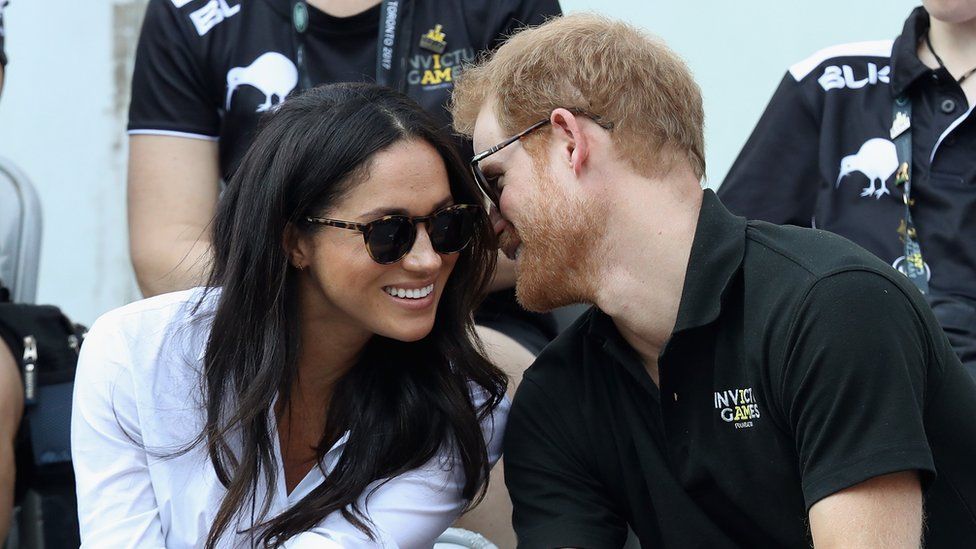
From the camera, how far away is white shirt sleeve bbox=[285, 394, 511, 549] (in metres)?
2.21

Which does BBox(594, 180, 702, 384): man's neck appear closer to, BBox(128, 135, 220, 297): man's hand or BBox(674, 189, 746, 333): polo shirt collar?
BBox(674, 189, 746, 333): polo shirt collar

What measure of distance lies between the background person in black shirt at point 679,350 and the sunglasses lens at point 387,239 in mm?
220

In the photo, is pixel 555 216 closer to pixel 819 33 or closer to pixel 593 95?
pixel 593 95

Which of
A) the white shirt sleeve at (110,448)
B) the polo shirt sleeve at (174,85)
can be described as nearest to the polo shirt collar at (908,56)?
the polo shirt sleeve at (174,85)

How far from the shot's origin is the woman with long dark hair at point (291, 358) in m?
2.22

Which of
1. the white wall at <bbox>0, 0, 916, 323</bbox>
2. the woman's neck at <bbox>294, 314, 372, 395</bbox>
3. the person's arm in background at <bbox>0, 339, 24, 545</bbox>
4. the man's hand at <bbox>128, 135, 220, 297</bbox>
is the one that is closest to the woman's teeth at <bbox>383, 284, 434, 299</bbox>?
the woman's neck at <bbox>294, 314, 372, 395</bbox>

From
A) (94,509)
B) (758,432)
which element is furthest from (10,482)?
(758,432)

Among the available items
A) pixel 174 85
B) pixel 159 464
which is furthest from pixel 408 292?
pixel 174 85

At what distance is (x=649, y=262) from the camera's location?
7.13 ft

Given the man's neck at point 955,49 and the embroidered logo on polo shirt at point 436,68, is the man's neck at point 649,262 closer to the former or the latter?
the embroidered logo on polo shirt at point 436,68

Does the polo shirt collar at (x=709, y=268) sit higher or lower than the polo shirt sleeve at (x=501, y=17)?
lower

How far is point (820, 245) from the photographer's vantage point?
202 cm

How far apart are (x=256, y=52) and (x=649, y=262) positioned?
1.29m

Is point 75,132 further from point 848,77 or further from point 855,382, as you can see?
point 855,382
